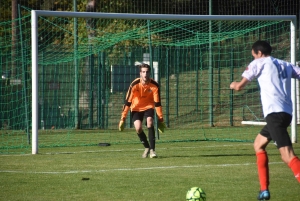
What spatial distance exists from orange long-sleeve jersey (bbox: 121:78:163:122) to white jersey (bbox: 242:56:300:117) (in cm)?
500

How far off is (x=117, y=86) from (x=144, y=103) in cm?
738

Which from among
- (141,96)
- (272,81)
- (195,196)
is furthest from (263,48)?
(141,96)

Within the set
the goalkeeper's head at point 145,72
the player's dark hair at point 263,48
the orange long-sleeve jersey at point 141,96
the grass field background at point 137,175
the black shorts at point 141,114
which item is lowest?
the grass field background at point 137,175

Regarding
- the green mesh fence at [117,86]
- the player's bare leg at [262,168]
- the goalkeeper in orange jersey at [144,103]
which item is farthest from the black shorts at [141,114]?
the player's bare leg at [262,168]

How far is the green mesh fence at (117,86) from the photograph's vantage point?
59.8 ft

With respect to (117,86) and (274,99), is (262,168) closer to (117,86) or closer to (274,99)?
(274,99)

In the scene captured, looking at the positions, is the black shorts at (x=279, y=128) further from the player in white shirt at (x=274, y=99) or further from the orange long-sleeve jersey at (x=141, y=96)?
the orange long-sleeve jersey at (x=141, y=96)

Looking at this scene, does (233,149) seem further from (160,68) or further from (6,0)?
(6,0)

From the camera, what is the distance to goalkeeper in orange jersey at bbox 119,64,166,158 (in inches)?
498

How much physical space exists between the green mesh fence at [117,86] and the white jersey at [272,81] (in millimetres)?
9218

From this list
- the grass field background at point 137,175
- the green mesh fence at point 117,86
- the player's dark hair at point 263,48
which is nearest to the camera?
the player's dark hair at point 263,48

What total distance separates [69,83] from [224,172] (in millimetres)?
10035

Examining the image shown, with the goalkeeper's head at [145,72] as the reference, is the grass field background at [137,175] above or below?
below

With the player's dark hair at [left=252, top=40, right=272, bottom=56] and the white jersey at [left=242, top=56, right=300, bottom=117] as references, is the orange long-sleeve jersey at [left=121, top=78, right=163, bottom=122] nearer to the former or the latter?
the player's dark hair at [left=252, top=40, right=272, bottom=56]
